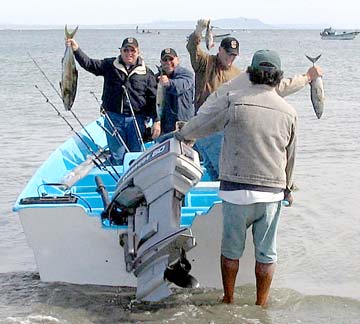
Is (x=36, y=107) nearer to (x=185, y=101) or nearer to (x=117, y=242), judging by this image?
(x=185, y=101)

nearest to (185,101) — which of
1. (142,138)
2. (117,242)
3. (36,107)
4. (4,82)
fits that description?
(142,138)

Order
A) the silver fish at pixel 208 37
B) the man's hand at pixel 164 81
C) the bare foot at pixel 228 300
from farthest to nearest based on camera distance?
the silver fish at pixel 208 37, the man's hand at pixel 164 81, the bare foot at pixel 228 300

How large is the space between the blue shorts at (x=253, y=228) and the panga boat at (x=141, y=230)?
0.91 ft

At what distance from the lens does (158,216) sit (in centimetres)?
520

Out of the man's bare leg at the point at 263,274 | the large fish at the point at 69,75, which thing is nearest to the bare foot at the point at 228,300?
the man's bare leg at the point at 263,274

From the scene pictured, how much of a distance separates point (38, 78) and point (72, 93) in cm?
2119

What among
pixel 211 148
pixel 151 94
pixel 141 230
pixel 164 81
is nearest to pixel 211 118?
pixel 141 230

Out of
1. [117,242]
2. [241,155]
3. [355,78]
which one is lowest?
[355,78]

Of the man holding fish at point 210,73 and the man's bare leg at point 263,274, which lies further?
the man holding fish at point 210,73

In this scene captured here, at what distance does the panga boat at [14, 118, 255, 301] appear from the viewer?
511 centimetres

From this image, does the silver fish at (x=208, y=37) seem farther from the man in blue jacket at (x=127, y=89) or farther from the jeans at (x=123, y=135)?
the jeans at (x=123, y=135)

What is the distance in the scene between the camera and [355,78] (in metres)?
27.9

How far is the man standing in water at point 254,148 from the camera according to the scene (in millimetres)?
5125

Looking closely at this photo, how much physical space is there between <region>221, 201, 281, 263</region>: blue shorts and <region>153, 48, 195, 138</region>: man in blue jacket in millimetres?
2480
